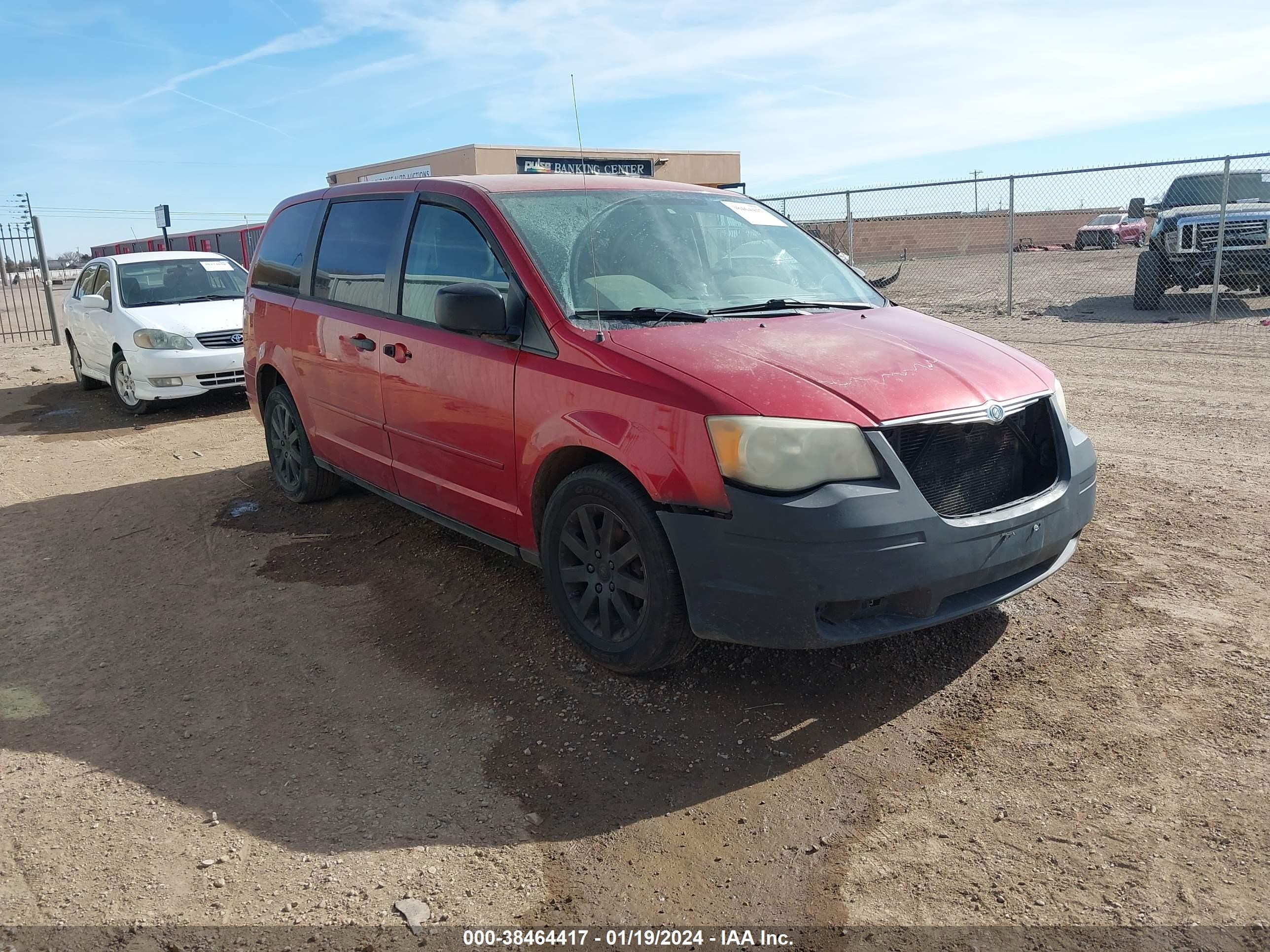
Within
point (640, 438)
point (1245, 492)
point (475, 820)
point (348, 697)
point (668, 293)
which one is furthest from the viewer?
point (1245, 492)

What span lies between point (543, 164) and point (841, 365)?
2048 cm

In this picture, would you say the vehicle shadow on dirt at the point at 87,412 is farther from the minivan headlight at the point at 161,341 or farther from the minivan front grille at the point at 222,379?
the minivan headlight at the point at 161,341

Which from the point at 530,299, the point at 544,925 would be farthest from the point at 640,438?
the point at 544,925

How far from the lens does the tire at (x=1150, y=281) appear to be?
14242 millimetres

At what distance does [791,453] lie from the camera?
10.0ft

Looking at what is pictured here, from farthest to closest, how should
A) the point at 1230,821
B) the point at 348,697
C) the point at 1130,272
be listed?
the point at 1130,272 < the point at 348,697 < the point at 1230,821

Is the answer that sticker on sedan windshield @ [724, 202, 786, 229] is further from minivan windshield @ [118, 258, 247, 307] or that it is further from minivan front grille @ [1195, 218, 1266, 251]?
minivan front grille @ [1195, 218, 1266, 251]

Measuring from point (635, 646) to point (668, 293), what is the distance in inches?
58.5

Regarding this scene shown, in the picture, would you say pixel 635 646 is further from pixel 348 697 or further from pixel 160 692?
pixel 160 692

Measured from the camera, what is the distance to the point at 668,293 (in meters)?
4.02

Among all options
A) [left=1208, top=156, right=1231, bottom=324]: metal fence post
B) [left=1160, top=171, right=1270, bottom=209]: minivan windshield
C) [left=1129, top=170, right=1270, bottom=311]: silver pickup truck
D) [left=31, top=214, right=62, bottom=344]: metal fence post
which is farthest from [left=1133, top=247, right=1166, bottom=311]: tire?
[left=31, top=214, right=62, bottom=344]: metal fence post

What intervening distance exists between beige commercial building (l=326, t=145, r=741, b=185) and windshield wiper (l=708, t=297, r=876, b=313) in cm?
1767

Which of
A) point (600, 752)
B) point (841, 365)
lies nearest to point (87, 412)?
point (600, 752)

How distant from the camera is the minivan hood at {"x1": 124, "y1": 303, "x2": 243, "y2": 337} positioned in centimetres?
984
